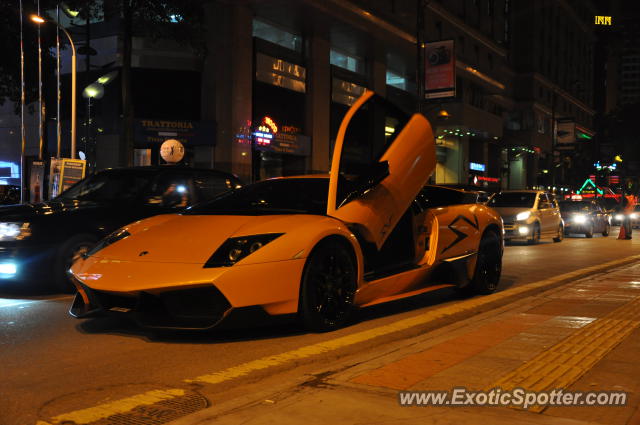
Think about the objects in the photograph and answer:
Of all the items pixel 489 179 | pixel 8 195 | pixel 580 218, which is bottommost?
pixel 580 218

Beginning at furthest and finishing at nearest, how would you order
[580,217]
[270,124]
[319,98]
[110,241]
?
[319,98]
[270,124]
[580,217]
[110,241]

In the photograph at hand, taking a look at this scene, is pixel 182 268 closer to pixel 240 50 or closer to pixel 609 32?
pixel 240 50

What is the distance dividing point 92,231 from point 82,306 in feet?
9.25

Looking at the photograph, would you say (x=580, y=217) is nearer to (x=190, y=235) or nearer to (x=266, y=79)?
(x=266, y=79)

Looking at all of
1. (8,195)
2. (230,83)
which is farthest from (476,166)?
(8,195)

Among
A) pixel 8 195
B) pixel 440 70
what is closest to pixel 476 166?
pixel 440 70

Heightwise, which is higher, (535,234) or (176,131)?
(176,131)

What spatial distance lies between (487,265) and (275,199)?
3181 millimetres

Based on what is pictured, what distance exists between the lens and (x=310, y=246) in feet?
17.5

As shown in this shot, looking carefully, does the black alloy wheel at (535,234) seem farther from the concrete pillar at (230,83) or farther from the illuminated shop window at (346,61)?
the illuminated shop window at (346,61)

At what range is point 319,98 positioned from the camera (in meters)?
32.2

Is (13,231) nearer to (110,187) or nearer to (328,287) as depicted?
(110,187)

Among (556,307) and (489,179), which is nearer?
(556,307)

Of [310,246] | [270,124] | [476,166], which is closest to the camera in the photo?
[310,246]
